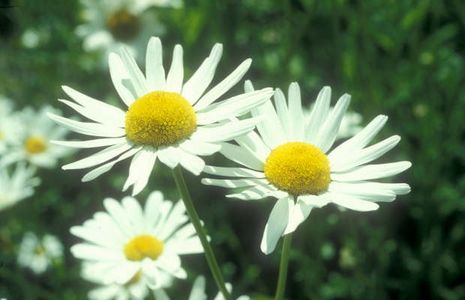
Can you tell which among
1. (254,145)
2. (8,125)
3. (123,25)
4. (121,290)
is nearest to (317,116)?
(254,145)

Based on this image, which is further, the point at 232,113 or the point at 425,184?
the point at 425,184

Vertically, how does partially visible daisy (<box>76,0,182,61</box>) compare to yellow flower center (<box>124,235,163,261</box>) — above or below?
above

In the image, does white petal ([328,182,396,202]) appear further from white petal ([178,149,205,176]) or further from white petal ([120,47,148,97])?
white petal ([120,47,148,97])

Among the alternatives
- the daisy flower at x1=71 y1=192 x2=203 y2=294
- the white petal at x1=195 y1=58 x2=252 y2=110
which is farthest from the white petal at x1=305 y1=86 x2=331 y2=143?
the daisy flower at x1=71 y1=192 x2=203 y2=294

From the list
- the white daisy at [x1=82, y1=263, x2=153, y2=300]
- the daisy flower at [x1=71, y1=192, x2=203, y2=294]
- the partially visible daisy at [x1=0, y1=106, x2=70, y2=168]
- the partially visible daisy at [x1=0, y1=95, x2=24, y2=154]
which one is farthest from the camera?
the partially visible daisy at [x1=0, y1=95, x2=24, y2=154]

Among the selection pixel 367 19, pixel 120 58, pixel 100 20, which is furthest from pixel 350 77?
pixel 120 58

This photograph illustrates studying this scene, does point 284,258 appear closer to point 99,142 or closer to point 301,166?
point 301,166

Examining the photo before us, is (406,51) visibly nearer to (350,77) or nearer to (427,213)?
(350,77)
